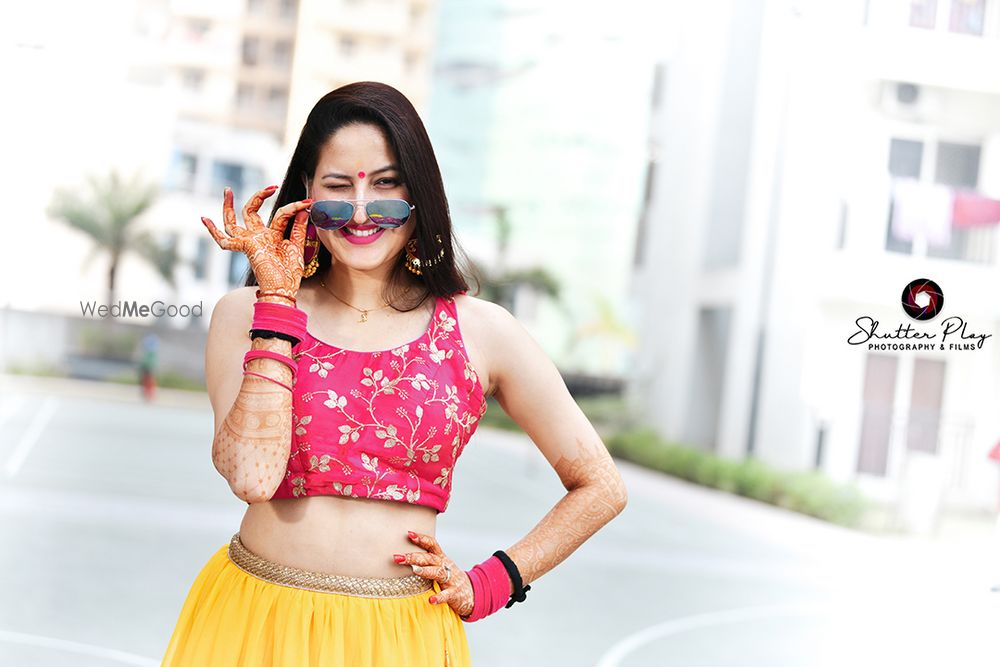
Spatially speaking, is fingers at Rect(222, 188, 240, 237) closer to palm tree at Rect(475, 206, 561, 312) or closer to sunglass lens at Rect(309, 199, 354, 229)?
sunglass lens at Rect(309, 199, 354, 229)

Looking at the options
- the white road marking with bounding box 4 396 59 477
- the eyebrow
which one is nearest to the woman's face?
the eyebrow

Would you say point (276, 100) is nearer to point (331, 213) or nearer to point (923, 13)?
point (923, 13)

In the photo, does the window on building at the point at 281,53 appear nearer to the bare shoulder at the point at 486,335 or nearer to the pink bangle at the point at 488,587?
the bare shoulder at the point at 486,335

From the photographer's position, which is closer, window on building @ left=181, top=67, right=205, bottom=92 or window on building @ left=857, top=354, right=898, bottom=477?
window on building @ left=857, top=354, right=898, bottom=477

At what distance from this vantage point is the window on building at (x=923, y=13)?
4098 mm

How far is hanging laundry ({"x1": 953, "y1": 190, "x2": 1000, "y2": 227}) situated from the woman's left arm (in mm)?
3172

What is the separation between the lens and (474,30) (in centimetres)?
555

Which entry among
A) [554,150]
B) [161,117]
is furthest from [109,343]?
[554,150]

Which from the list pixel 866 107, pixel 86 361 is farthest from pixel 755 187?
pixel 86 361

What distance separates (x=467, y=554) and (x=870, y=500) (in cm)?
177

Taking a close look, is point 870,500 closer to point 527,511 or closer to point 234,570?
point 527,511

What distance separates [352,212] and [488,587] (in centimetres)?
51

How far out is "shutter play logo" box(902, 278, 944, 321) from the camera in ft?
11.5

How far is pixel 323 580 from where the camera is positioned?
1398mm
